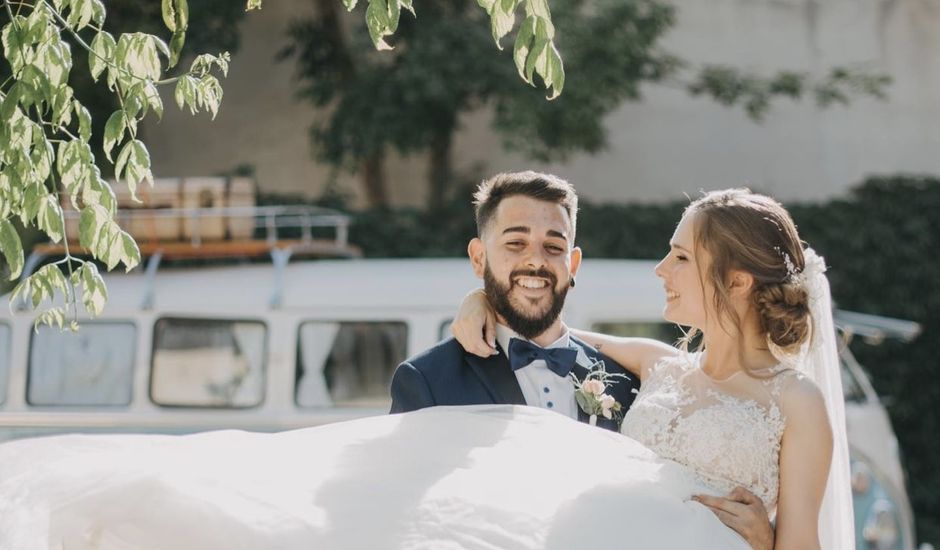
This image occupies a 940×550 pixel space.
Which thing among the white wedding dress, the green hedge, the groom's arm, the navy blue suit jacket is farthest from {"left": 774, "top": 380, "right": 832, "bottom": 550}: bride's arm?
the green hedge

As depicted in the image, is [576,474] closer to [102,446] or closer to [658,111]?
[102,446]

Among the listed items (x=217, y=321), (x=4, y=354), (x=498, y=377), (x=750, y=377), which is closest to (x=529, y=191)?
(x=498, y=377)

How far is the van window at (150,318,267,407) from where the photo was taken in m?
8.20

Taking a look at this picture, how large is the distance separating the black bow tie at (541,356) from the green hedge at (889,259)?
751 centimetres

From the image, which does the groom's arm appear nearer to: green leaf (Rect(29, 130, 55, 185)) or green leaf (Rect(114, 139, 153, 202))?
green leaf (Rect(114, 139, 153, 202))

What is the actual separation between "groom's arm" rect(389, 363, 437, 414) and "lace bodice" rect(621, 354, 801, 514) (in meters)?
0.56

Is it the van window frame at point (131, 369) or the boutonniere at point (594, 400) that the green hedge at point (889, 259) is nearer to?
the van window frame at point (131, 369)

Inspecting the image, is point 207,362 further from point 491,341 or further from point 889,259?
point 889,259

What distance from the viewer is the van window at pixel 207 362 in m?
8.20

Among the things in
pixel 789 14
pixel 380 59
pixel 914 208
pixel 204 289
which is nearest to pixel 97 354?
pixel 204 289

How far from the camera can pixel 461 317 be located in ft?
13.3

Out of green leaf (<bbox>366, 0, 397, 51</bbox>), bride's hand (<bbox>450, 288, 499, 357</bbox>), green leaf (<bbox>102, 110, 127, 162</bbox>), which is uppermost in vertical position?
green leaf (<bbox>366, 0, 397, 51</bbox>)

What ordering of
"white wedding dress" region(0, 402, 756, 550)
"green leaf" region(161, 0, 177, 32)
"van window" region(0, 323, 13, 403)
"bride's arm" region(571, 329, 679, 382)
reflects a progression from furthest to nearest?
"van window" region(0, 323, 13, 403), "bride's arm" region(571, 329, 679, 382), "green leaf" region(161, 0, 177, 32), "white wedding dress" region(0, 402, 756, 550)

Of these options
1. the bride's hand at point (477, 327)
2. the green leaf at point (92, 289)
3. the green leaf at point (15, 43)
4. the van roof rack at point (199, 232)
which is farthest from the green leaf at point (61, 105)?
the van roof rack at point (199, 232)
